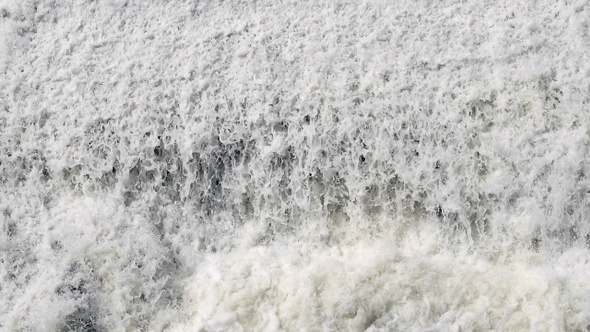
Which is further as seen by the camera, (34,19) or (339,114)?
(34,19)

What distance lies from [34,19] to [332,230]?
6.34 feet

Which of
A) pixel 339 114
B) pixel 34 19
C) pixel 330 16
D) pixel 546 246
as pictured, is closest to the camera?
pixel 546 246

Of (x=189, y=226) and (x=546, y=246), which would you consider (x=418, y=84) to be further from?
(x=189, y=226)

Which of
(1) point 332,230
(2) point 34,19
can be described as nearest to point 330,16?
(1) point 332,230

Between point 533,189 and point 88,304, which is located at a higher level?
point 88,304

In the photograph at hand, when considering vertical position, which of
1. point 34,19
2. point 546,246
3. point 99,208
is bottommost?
point 546,246

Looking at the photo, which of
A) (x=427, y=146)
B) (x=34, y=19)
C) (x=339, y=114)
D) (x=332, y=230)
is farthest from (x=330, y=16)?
(x=34, y=19)

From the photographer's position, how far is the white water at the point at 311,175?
240 cm

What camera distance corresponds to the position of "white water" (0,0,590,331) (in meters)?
2.40

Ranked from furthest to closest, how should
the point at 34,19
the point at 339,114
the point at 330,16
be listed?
the point at 34,19
the point at 330,16
the point at 339,114

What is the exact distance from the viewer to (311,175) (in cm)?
262

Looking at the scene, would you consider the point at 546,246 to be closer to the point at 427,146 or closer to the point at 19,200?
the point at 427,146

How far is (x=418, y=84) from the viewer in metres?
2.68

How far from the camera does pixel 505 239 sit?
2482mm
